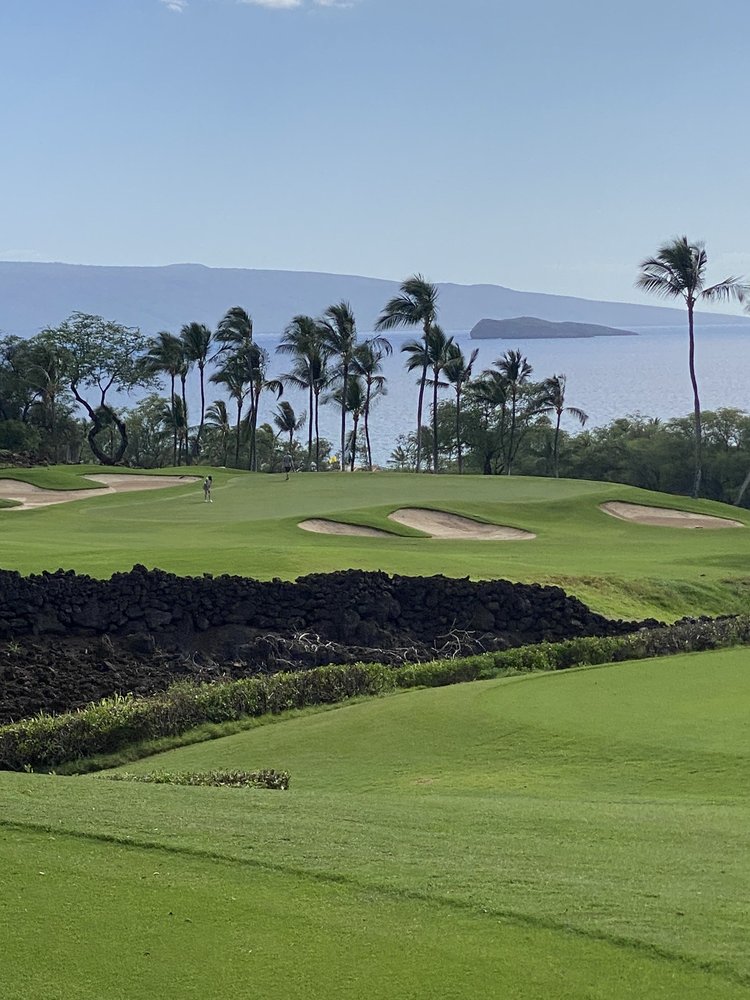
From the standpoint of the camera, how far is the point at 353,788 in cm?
1046

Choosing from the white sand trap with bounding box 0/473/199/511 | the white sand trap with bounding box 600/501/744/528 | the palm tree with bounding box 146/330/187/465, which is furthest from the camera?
the palm tree with bounding box 146/330/187/465

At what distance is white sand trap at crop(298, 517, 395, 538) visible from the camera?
30828 millimetres

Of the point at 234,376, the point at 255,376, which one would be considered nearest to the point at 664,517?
the point at 255,376

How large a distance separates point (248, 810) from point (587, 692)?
20.3ft

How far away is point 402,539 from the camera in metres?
31.0

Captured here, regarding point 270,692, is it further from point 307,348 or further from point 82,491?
point 307,348

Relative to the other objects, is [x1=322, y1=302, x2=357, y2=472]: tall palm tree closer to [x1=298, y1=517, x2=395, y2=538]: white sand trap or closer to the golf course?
[x1=298, y1=517, x2=395, y2=538]: white sand trap

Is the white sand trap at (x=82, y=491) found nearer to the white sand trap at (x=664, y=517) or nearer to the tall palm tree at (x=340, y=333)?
the white sand trap at (x=664, y=517)

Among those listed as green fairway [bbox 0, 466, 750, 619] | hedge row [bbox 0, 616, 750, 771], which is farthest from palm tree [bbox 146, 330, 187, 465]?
hedge row [bbox 0, 616, 750, 771]

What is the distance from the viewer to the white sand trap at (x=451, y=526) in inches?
1297

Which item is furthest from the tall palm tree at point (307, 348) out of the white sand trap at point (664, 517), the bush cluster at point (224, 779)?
the bush cluster at point (224, 779)

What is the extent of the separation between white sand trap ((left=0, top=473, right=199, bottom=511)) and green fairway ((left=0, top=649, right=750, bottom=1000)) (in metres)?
30.7

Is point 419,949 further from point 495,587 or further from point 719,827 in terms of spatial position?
point 495,587

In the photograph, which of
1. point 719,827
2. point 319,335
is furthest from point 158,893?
point 319,335
